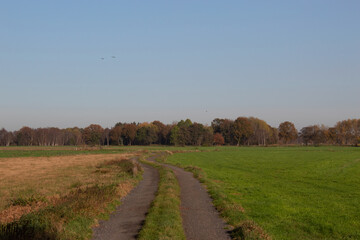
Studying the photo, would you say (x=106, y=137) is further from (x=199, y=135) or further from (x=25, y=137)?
Result: (x=199, y=135)

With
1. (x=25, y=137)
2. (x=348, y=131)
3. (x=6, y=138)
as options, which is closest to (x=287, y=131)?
(x=348, y=131)

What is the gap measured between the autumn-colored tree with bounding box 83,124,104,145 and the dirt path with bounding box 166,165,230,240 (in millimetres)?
159356

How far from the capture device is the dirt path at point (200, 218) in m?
10.7

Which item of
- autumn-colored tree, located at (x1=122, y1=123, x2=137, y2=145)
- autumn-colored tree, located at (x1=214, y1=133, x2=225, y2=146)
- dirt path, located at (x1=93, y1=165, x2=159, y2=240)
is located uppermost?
autumn-colored tree, located at (x1=122, y1=123, x2=137, y2=145)

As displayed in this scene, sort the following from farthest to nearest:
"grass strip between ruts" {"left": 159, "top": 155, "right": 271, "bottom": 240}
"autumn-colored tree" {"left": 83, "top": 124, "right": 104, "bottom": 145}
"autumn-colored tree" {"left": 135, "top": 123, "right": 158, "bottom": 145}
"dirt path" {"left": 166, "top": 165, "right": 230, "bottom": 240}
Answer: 1. "autumn-colored tree" {"left": 83, "top": 124, "right": 104, "bottom": 145}
2. "autumn-colored tree" {"left": 135, "top": 123, "right": 158, "bottom": 145}
3. "dirt path" {"left": 166, "top": 165, "right": 230, "bottom": 240}
4. "grass strip between ruts" {"left": 159, "top": 155, "right": 271, "bottom": 240}

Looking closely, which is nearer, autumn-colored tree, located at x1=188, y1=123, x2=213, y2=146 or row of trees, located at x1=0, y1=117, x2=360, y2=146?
autumn-colored tree, located at x1=188, y1=123, x2=213, y2=146

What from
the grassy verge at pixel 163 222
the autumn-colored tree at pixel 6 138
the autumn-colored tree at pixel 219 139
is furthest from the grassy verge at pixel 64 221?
the autumn-colored tree at pixel 6 138

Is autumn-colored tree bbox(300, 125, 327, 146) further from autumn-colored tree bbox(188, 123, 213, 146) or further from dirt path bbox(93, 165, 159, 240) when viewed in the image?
Result: dirt path bbox(93, 165, 159, 240)

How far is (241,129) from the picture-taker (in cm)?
16512

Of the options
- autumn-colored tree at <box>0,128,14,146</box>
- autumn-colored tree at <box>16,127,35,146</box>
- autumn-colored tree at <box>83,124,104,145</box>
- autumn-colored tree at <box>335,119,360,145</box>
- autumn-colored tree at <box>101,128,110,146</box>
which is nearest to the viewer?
autumn-colored tree at <box>83,124,104,145</box>

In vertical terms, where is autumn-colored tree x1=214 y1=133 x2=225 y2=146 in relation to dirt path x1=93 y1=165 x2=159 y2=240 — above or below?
above

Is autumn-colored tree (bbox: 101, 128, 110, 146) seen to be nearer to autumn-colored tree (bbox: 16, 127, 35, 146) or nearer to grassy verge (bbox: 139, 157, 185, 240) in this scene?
autumn-colored tree (bbox: 16, 127, 35, 146)

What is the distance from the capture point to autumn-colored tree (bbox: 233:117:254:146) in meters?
165

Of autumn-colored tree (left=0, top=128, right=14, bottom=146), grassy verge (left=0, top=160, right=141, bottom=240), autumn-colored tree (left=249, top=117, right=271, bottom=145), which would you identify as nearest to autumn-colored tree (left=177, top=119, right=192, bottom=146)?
autumn-colored tree (left=249, top=117, right=271, bottom=145)
